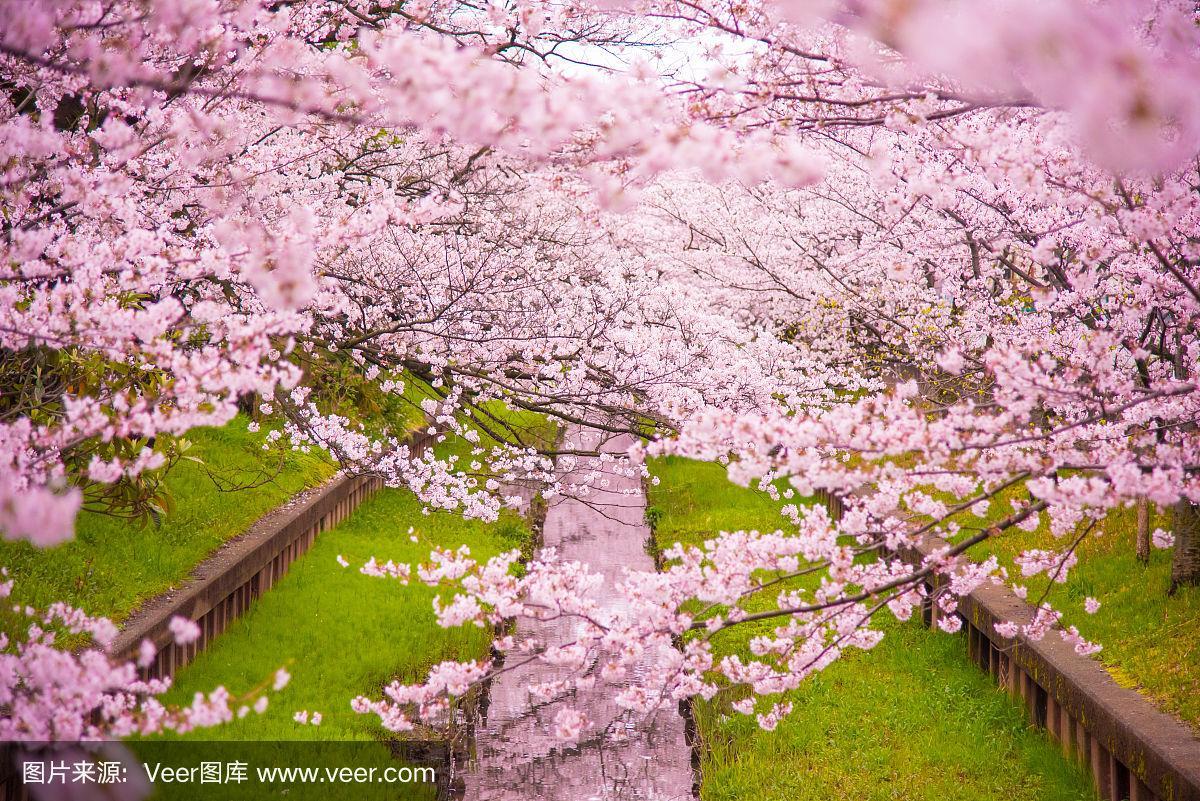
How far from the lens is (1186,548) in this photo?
6602mm

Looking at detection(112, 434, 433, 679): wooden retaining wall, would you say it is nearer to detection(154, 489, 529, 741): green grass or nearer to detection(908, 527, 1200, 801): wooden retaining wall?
detection(154, 489, 529, 741): green grass

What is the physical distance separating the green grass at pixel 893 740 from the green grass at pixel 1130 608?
79 centimetres

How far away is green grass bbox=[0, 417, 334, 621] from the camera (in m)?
5.86

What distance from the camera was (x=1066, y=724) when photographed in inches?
234

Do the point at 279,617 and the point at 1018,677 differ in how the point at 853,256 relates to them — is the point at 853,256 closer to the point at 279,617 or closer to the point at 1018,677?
the point at 1018,677

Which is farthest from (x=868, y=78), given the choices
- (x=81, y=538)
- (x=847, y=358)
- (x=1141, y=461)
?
(x=847, y=358)

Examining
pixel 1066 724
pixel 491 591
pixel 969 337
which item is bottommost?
pixel 1066 724

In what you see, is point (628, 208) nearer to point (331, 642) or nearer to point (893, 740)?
point (893, 740)

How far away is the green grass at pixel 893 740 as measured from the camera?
18.9 feet

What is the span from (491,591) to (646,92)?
200 centimetres

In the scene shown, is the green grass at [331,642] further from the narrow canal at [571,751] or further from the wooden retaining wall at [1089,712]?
the wooden retaining wall at [1089,712]

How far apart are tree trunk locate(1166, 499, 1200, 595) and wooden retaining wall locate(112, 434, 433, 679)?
7.13 m

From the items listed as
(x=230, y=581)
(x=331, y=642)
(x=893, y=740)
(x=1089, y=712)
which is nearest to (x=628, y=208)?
(x=1089, y=712)

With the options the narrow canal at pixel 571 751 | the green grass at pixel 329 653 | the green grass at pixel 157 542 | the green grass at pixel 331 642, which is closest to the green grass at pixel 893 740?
the narrow canal at pixel 571 751
